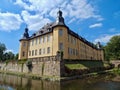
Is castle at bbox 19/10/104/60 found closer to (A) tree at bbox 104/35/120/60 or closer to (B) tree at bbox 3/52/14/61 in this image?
(A) tree at bbox 104/35/120/60

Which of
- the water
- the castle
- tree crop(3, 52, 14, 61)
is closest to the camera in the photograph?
the water

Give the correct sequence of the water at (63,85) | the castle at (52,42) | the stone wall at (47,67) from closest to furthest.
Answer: the water at (63,85) → the stone wall at (47,67) → the castle at (52,42)

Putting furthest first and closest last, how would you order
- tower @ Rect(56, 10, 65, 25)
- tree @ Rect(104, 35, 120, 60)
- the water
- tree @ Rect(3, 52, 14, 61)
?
tree @ Rect(3, 52, 14, 61) < tree @ Rect(104, 35, 120, 60) < tower @ Rect(56, 10, 65, 25) < the water

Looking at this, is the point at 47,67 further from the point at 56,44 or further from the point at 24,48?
the point at 24,48

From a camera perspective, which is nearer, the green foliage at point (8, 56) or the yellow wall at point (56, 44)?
the yellow wall at point (56, 44)

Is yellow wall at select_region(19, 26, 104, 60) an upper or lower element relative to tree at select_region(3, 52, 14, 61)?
upper

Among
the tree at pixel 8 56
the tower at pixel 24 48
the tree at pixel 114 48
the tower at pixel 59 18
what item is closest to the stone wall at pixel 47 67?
the tower at pixel 59 18

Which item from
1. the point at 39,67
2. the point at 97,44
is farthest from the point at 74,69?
the point at 97,44

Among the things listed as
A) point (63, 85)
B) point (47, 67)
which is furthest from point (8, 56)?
point (63, 85)

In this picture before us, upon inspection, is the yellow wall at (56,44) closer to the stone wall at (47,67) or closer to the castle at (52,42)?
the castle at (52,42)

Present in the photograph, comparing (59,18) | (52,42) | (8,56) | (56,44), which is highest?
(59,18)

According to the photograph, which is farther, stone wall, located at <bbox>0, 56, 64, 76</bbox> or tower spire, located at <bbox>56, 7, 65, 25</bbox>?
tower spire, located at <bbox>56, 7, 65, 25</bbox>

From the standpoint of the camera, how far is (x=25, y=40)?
127ft

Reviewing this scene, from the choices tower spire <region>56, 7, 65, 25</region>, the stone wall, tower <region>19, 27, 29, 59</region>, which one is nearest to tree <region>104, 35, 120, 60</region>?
tower <region>19, 27, 29, 59</region>
